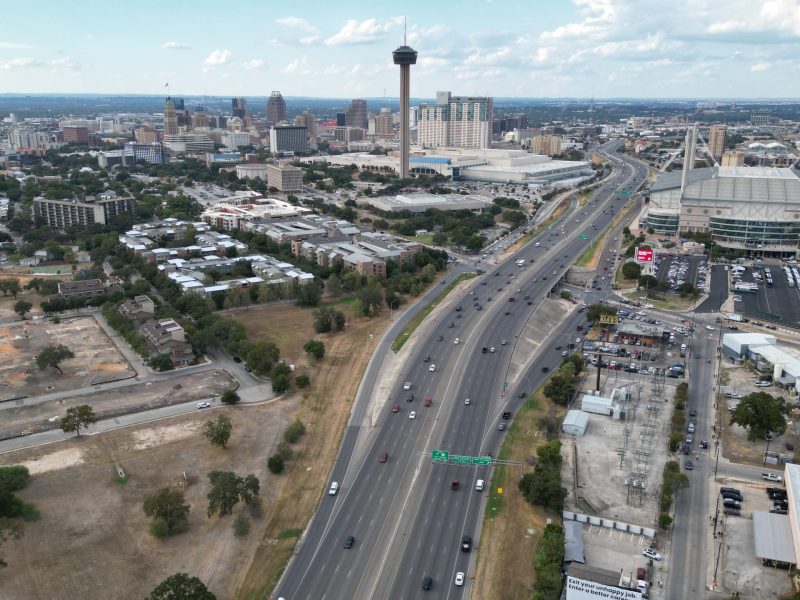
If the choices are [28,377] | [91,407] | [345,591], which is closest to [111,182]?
[28,377]

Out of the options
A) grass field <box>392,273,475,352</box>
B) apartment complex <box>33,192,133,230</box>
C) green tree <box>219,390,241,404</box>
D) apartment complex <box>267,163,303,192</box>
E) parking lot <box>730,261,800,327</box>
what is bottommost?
green tree <box>219,390,241,404</box>

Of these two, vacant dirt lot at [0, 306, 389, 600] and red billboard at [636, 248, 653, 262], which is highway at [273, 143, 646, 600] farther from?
red billboard at [636, 248, 653, 262]

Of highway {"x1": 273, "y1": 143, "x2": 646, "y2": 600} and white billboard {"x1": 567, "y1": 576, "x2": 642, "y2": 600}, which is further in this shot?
highway {"x1": 273, "y1": 143, "x2": 646, "y2": 600}

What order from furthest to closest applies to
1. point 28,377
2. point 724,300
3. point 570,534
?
point 724,300
point 28,377
point 570,534

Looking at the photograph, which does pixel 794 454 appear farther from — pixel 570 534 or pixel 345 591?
pixel 345 591

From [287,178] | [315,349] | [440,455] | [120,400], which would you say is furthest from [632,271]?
[287,178]

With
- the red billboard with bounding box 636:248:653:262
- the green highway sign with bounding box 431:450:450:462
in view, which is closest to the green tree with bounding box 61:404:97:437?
the green highway sign with bounding box 431:450:450:462
